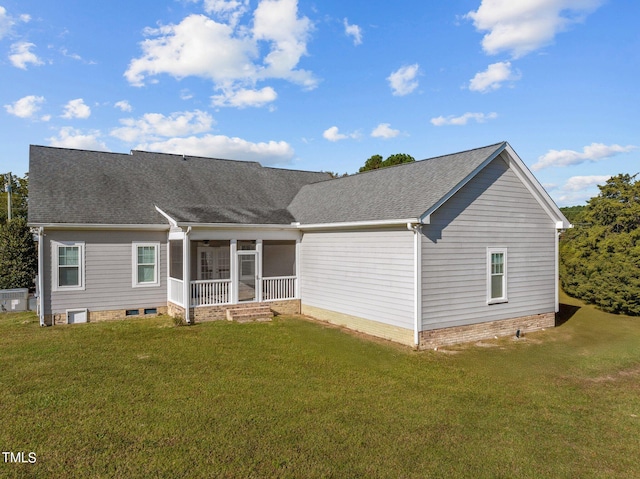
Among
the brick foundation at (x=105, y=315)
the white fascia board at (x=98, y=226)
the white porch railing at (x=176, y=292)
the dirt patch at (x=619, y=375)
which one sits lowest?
the dirt patch at (x=619, y=375)

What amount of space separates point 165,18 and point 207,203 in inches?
269

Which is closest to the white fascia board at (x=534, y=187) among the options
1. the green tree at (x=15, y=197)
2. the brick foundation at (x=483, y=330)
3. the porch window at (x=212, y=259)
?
the brick foundation at (x=483, y=330)

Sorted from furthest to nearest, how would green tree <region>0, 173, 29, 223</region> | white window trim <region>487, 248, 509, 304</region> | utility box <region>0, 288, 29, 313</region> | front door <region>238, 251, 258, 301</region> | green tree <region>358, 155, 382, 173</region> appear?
green tree <region>358, 155, 382, 173</region> < green tree <region>0, 173, 29, 223</region> < front door <region>238, 251, 258, 301</region> < utility box <region>0, 288, 29, 313</region> < white window trim <region>487, 248, 509, 304</region>

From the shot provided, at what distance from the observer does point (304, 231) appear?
50.5 feet

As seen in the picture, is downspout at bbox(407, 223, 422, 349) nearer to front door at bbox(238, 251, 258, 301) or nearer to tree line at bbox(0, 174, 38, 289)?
front door at bbox(238, 251, 258, 301)

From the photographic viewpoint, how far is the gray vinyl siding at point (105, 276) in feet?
44.1

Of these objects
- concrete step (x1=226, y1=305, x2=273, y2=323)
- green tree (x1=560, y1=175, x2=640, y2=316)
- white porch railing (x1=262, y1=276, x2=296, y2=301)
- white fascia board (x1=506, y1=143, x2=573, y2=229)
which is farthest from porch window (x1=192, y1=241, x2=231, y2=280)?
green tree (x1=560, y1=175, x2=640, y2=316)

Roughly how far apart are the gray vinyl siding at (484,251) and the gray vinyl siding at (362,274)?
22.5 inches

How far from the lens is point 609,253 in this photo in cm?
1841

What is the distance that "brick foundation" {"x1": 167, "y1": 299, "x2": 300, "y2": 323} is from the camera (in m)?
13.5

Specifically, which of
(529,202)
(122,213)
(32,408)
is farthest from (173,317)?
(529,202)

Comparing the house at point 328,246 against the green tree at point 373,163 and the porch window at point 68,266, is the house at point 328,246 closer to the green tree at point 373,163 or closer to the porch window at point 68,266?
the porch window at point 68,266

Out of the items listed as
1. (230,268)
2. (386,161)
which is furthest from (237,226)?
(386,161)

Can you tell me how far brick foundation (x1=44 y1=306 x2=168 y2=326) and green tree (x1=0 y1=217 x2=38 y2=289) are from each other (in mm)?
7703
